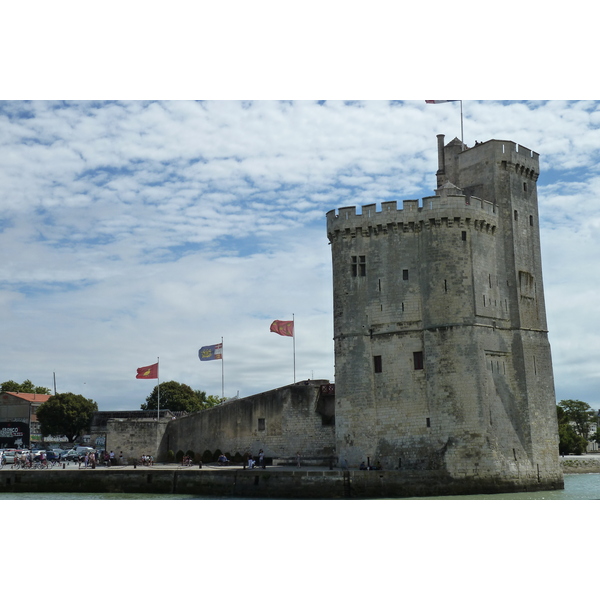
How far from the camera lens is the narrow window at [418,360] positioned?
33844mm

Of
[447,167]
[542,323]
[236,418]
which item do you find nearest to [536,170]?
[447,167]

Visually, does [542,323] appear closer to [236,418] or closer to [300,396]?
[300,396]

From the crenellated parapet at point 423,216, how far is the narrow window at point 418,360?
5.23 meters

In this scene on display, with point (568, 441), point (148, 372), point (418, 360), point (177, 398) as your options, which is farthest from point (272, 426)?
point (177, 398)

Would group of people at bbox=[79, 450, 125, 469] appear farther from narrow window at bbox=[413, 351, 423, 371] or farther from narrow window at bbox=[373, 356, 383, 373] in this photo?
narrow window at bbox=[413, 351, 423, 371]

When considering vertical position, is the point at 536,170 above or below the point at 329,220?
above

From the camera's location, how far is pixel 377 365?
34.7 meters

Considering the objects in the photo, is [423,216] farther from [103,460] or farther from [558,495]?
[103,460]

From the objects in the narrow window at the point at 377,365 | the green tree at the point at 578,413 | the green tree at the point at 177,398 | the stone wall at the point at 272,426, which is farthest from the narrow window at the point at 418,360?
the green tree at the point at 578,413

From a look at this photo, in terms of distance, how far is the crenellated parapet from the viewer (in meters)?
34.2

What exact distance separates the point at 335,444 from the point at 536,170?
15805 millimetres

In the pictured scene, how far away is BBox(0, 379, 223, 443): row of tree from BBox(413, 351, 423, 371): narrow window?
45.2m

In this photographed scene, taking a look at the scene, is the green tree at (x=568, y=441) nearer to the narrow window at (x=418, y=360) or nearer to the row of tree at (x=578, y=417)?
the row of tree at (x=578, y=417)

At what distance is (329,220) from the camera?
3691cm
